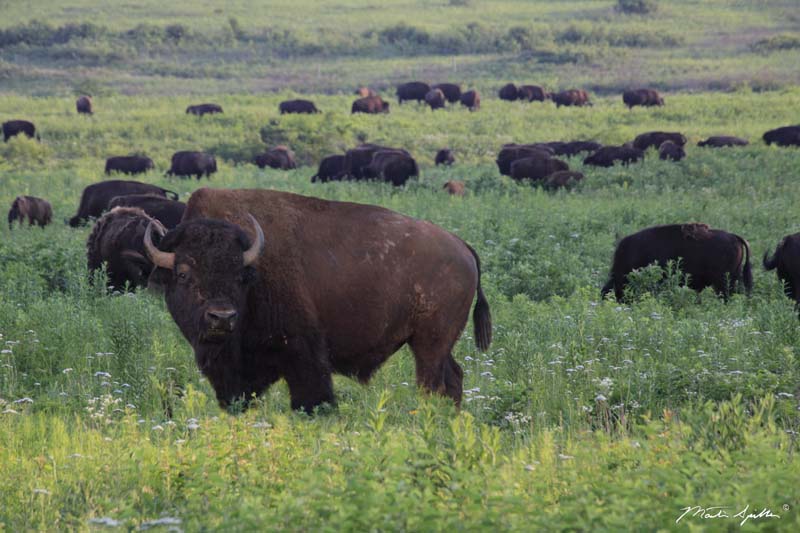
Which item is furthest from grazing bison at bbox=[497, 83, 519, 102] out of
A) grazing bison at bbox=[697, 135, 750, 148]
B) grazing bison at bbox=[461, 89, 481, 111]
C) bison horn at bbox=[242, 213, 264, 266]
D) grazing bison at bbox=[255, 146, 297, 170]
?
bison horn at bbox=[242, 213, 264, 266]

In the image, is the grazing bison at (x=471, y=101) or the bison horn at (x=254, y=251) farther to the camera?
the grazing bison at (x=471, y=101)

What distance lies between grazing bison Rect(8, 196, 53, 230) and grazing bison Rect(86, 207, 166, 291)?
8194 millimetres

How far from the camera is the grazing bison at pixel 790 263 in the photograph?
41.2 ft

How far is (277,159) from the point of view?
35.0m

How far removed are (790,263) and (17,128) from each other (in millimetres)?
31290

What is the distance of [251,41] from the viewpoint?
261 feet

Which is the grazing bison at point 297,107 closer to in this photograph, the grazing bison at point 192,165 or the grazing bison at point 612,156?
the grazing bison at point 192,165

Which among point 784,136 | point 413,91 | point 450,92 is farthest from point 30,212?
point 413,91

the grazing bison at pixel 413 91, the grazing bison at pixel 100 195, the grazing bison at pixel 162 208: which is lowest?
the grazing bison at pixel 413 91

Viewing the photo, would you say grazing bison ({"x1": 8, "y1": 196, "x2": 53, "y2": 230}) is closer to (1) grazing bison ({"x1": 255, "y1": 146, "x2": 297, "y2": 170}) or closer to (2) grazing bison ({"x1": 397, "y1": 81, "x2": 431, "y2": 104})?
(1) grazing bison ({"x1": 255, "y1": 146, "x2": 297, "y2": 170})

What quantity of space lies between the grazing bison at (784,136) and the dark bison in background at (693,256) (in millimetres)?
21684

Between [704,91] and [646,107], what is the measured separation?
1043cm

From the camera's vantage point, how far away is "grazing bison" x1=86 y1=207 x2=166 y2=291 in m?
13.2

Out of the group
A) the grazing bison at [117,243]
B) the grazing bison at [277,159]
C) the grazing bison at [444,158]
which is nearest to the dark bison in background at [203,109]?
the grazing bison at [277,159]
